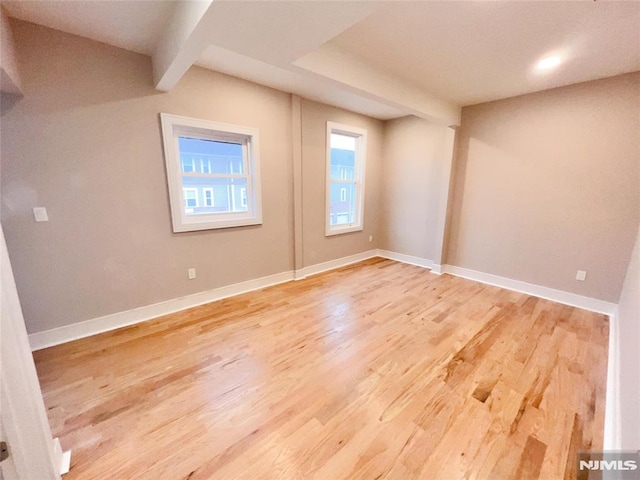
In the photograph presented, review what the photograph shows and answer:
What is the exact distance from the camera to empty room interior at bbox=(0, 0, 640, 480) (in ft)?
4.18

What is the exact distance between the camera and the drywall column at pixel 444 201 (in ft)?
11.6

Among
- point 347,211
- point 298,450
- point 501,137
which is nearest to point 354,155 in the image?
point 347,211

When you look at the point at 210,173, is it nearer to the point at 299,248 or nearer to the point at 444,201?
the point at 299,248

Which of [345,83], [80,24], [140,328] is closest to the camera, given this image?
[80,24]

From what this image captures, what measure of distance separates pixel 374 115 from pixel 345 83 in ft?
7.25

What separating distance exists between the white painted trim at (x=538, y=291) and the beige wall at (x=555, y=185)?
0.07 m

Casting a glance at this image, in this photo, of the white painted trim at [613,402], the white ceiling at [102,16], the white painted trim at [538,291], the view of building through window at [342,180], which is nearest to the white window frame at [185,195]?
the white ceiling at [102,16]

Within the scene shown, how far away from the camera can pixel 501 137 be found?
3.19m

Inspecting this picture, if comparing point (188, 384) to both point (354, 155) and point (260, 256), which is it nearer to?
point (260, 256)

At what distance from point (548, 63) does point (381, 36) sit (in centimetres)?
164

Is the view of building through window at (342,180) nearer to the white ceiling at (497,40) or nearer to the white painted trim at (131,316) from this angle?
the white ceiling at (497,40)

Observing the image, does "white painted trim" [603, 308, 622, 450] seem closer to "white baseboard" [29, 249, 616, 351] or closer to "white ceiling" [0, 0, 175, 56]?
"white baseboard" [29, 249, 616, 351]

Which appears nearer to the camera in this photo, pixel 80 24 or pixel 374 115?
pixel 80 24

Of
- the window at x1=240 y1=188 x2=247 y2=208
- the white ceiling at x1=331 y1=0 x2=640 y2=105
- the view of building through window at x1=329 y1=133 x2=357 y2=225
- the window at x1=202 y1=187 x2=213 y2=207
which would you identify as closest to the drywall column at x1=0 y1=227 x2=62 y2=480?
the window at x1=202 y1=187 x2=213 y2=207
